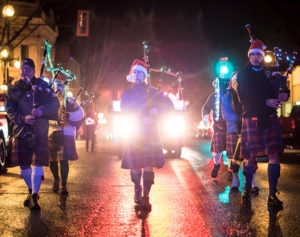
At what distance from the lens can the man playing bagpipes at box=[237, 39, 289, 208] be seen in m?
4.84

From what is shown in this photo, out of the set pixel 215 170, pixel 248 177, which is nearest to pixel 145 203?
pixel 248 177

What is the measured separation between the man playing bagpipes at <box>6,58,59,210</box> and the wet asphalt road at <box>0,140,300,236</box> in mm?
477

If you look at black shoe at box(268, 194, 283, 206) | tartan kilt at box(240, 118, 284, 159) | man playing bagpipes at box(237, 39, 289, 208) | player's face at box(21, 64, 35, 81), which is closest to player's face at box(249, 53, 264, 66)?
man playing bagpipes at box(237, 39, 289, 208)

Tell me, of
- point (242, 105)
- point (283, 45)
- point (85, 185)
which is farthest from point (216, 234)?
point (283, 45)

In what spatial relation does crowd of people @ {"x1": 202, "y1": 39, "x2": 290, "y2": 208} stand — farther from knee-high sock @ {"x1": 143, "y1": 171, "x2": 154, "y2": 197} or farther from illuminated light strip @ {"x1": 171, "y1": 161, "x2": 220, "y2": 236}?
knee-high sock @ {"x1": 143, "y1": 171, "x2": 154, "y2": 197}

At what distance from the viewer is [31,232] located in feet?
12.2

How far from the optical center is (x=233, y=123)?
6.36m

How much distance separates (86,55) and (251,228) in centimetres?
3707

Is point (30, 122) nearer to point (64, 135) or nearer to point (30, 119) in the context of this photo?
point (30, 119)

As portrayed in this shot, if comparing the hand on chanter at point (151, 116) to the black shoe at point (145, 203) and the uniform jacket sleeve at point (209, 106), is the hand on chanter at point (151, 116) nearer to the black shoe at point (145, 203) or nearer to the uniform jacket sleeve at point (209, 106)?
the black shoe at point (145, 203)

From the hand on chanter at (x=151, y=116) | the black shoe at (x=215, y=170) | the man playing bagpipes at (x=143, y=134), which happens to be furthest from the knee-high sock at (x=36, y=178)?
the black shoe at (x=215, y=170)

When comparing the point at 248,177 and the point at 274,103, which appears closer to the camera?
the point at 274,103

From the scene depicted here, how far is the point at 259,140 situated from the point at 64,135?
10.2 ft

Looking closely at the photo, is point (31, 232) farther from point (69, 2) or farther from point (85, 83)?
point (85, 83)
